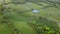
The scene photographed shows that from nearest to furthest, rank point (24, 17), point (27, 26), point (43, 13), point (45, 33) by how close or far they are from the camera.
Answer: point (45, 33)
point (27, 26)
point (24, 17)
point (43, 13)

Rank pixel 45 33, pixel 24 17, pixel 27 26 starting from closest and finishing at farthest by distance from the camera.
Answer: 1. pixel 45 33
2. pixel 27 26
3. pixel 24 17

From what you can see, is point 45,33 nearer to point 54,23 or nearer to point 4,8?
point 54,23

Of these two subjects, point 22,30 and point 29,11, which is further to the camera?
point 29,11

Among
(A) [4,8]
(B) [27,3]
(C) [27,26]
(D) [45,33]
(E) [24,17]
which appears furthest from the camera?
(B) [27,3]

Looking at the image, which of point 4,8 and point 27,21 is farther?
point 4,8

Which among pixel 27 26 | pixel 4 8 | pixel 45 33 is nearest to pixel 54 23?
pixel 45 33

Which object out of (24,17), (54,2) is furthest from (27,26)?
(54,2)

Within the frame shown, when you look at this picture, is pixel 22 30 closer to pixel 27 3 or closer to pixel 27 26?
pixel 27 26
